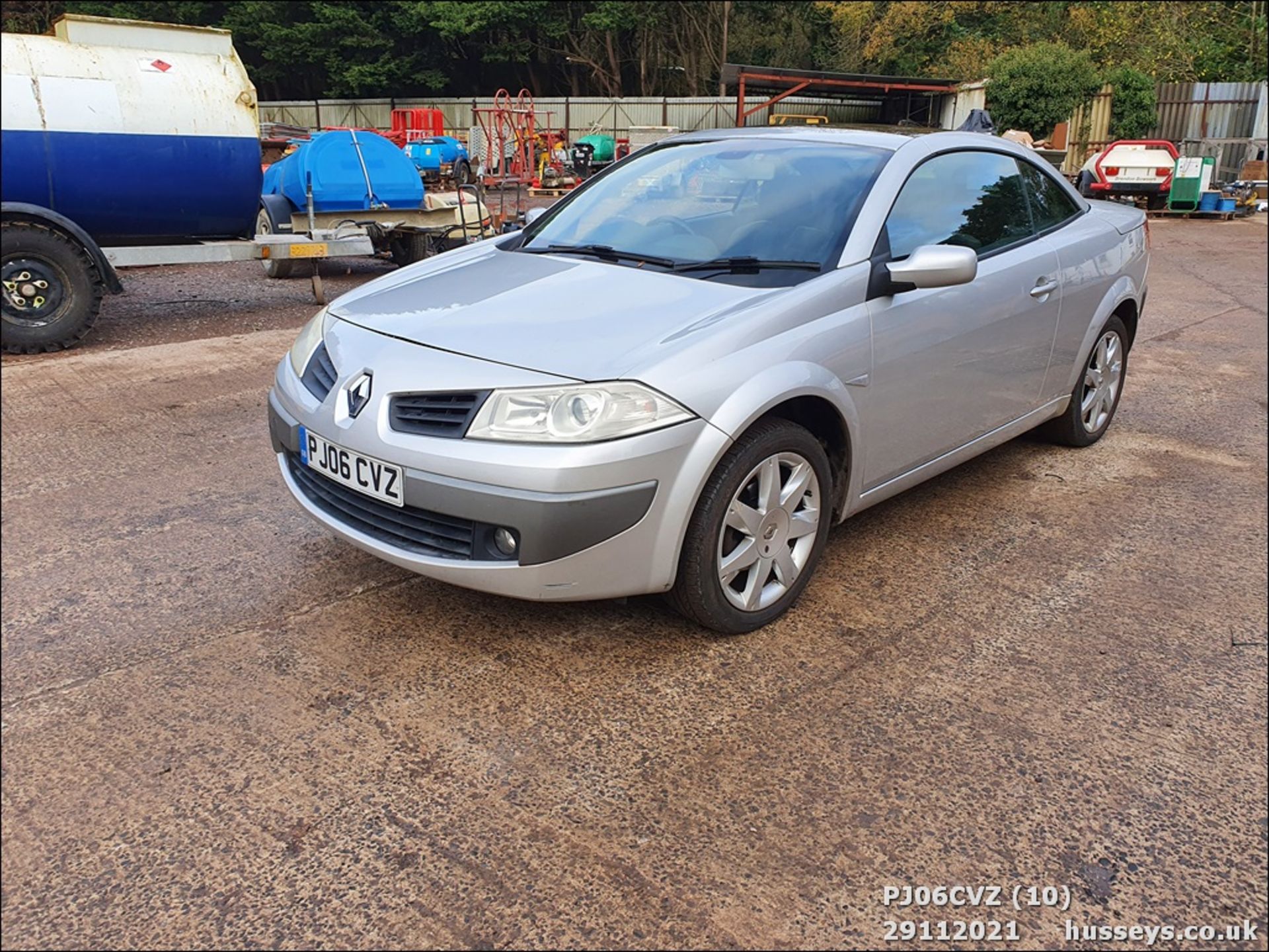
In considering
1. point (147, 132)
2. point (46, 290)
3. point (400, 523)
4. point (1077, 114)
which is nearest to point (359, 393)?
point (400, 523)

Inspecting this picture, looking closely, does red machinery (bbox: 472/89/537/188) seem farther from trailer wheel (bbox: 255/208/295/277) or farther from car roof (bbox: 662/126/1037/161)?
car roof (bbox: 662/126/1037/161)

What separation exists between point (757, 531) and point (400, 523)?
1.02m

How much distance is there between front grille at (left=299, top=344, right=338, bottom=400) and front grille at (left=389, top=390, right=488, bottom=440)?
1.00 ft

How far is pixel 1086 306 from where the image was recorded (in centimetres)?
432

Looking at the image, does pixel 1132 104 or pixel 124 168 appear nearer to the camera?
pixel 124 168

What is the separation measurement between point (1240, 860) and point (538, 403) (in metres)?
1.86

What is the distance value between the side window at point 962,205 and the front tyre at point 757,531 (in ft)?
2.87

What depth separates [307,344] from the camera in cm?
315

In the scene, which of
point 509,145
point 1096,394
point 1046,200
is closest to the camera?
point 1046,200

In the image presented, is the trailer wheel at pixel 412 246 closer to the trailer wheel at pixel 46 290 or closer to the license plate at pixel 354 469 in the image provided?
the trailer wheel at pixel 46 290

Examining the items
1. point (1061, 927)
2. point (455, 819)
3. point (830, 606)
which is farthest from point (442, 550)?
point (1061, 927)

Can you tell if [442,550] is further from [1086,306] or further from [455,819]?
[1086,306]

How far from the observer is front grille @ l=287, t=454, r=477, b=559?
2.61 m

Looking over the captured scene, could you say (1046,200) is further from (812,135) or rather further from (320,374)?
(320,374)
